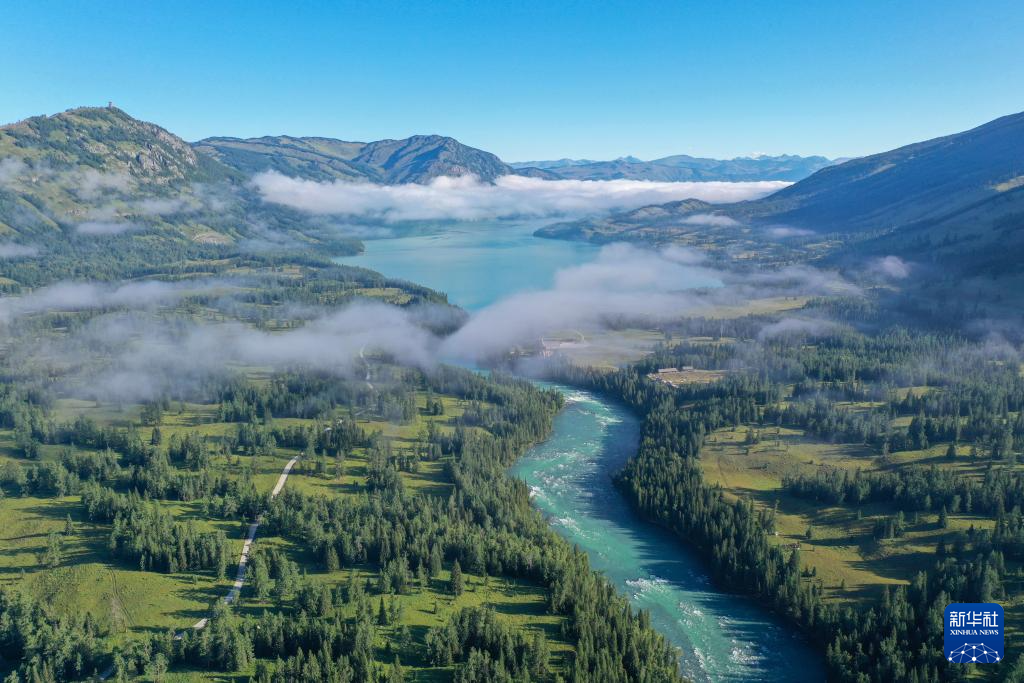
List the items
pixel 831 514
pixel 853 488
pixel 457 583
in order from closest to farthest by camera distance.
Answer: pixel 457 583
pixel 831 514
pixel 853 488

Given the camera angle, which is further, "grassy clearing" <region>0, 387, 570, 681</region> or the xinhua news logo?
"grassy clearing" <region>0, 387, 570, 681</region>

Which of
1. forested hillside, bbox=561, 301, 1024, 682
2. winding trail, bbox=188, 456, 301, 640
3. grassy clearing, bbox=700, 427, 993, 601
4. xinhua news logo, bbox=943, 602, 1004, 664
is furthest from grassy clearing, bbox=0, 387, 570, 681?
grassy clearing, bbox=700, 427, 993, 601

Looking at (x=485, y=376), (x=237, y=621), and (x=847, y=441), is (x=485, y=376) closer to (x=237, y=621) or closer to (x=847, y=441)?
(x=847, y=441)

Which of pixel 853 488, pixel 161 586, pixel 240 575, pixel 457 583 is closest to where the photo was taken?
pixel 457 583

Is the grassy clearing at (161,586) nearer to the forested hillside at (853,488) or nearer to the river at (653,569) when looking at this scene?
the river at (653,569)

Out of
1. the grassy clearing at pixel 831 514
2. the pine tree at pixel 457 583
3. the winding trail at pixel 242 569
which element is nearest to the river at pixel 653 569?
the grassy clearing at pixel 831 514

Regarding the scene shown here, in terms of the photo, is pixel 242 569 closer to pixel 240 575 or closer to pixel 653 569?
pixel 240 575

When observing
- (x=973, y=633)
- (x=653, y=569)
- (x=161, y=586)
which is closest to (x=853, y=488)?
(x=653, y=569)

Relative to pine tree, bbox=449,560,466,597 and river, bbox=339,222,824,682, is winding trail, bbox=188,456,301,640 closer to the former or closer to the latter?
pine tree, bbox=449,560,466,597
